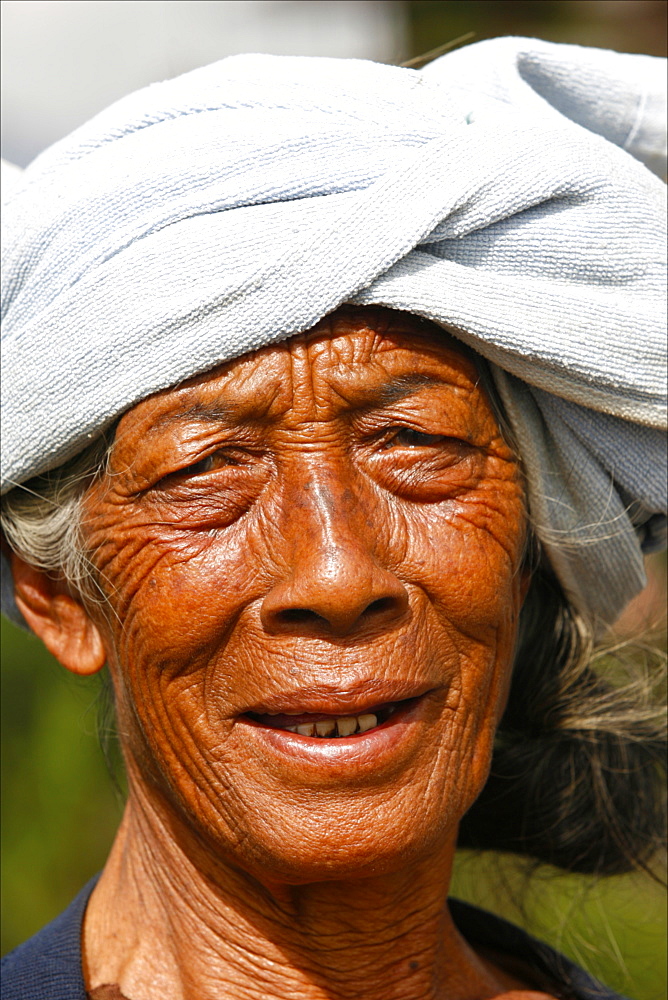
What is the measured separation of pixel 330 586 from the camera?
78.6 inches

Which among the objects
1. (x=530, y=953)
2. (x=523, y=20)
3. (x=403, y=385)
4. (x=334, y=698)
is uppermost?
(x=403, y=385)

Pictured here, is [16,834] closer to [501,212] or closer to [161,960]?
[161,960]

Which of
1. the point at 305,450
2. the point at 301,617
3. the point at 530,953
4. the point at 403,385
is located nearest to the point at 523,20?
the point at 403,385

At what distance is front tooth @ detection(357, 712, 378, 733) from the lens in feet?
7.09

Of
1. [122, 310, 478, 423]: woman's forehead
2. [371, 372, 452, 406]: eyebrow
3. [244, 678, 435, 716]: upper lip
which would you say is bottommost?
[244, 678, 435, 716]: upper lip

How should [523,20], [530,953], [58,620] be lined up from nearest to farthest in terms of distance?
[58,620] → [530,953] → [523,20]

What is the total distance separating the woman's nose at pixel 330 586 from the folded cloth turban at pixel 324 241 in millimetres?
370

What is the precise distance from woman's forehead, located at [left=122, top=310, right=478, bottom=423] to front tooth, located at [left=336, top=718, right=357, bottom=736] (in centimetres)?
61

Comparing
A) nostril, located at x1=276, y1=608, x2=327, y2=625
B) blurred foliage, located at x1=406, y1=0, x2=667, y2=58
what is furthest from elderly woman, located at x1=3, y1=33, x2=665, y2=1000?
blurred foliage, located at x1=406, y1=0, x2=667, y2=58

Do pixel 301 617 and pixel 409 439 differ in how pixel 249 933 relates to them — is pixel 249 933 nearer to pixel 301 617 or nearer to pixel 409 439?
pixel 301 617

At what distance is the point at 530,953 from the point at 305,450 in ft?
5.06

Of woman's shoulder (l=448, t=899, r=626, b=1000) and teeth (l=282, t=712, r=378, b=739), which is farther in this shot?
woman's shoulder (l=448, t=899, r=626, b=1000)

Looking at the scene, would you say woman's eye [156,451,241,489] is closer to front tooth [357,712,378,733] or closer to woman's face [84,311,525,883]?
woman's face [84,311,525,883]

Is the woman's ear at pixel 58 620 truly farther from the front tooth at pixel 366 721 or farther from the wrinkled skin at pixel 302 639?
the front tooth at pixel 366 721
